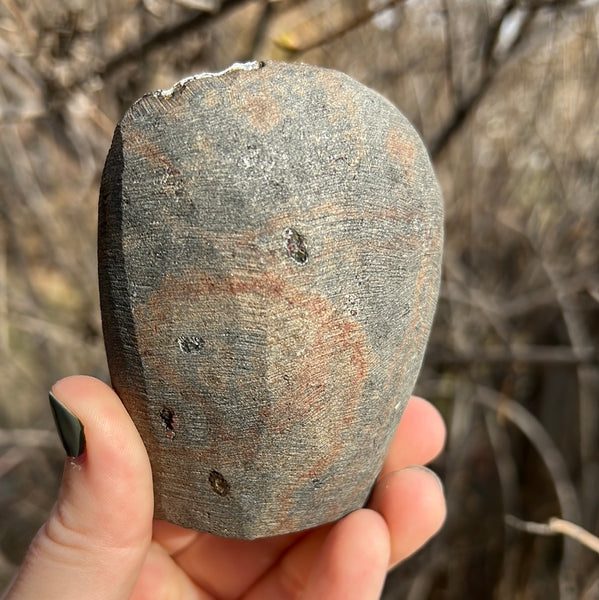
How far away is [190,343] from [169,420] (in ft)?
0.50

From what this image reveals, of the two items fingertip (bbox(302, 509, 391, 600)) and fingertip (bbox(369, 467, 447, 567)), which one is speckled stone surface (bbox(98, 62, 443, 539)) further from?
fingertip (bbox(369, 467, 447, 567))

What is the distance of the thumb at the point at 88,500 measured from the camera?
3.28ft

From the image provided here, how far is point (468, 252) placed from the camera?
8.07 feet

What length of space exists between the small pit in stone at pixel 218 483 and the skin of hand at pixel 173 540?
0.11m

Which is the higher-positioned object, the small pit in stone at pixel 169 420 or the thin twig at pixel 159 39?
the thin twig at pixel 159 39

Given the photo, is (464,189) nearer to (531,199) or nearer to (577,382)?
(531,199)

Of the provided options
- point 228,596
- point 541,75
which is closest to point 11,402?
point 228,596

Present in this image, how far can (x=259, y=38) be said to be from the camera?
170cm

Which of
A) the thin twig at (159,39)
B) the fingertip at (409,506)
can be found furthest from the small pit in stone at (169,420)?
the thin twig at (159,39)

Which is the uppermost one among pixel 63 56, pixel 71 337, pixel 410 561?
pixel 63 56

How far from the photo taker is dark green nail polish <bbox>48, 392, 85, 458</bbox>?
0.99 m

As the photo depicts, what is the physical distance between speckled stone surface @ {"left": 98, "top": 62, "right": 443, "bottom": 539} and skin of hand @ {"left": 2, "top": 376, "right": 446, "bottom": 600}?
8 cm

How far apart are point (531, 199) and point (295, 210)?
6.29 feet

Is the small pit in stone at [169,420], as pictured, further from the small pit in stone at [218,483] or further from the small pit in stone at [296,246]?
the small pit in stone at [296,246]
